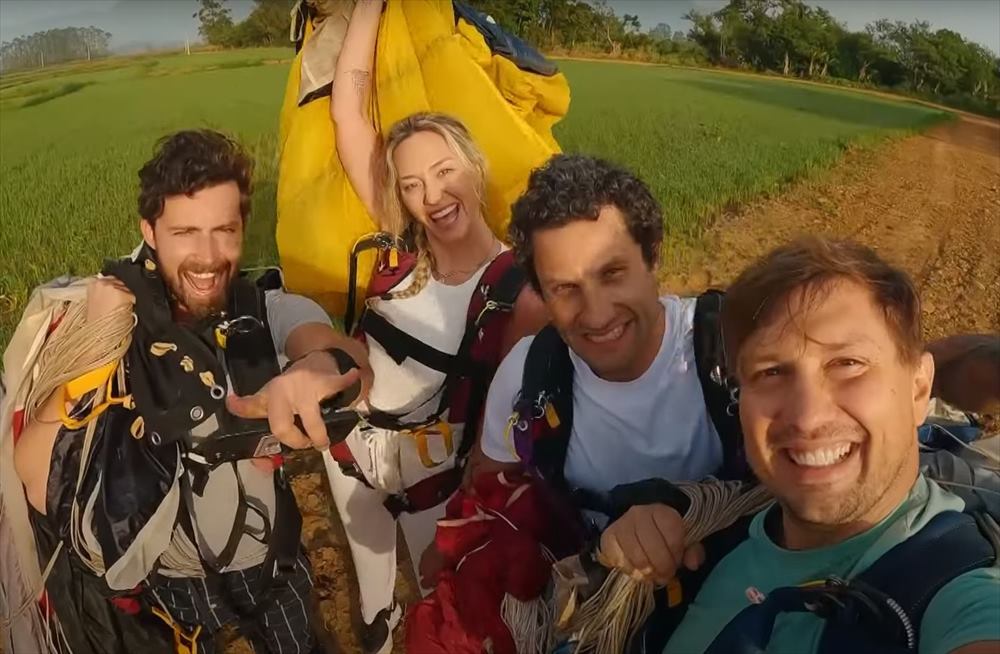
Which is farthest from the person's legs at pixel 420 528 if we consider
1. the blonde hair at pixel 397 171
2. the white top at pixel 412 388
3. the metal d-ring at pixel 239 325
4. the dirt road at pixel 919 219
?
the dirt road at pixel 919 219

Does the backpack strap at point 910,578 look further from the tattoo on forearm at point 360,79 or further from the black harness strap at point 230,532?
the tattoo on forearm at point 360,79

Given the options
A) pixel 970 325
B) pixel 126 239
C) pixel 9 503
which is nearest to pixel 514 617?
pixel 9 503

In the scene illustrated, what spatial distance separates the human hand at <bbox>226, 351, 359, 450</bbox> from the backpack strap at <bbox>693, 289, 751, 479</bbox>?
0.75m

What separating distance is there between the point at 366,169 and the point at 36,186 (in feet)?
4.43

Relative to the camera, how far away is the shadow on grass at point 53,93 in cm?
295

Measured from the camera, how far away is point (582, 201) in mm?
1510

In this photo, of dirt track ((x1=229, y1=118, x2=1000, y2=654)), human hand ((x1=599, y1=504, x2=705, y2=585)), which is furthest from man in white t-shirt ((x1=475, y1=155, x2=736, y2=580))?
dirt track ((x1=229, y1=118, x2=1000, y2=654))

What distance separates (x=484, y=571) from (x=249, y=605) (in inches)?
41.2

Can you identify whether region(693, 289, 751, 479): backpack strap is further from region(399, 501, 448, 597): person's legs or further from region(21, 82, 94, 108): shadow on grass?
region(21, 82, 94, 108): shadow on grass

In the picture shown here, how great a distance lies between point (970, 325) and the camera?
10.8 feet

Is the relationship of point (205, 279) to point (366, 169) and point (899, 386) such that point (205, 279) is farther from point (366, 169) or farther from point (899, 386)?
point (899, 386)

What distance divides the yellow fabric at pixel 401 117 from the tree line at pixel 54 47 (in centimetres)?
91

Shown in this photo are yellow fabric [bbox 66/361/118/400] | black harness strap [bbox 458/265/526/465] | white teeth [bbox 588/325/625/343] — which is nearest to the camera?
white teeth [bbox 588/325/625/343]

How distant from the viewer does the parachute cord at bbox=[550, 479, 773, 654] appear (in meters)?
1.29
